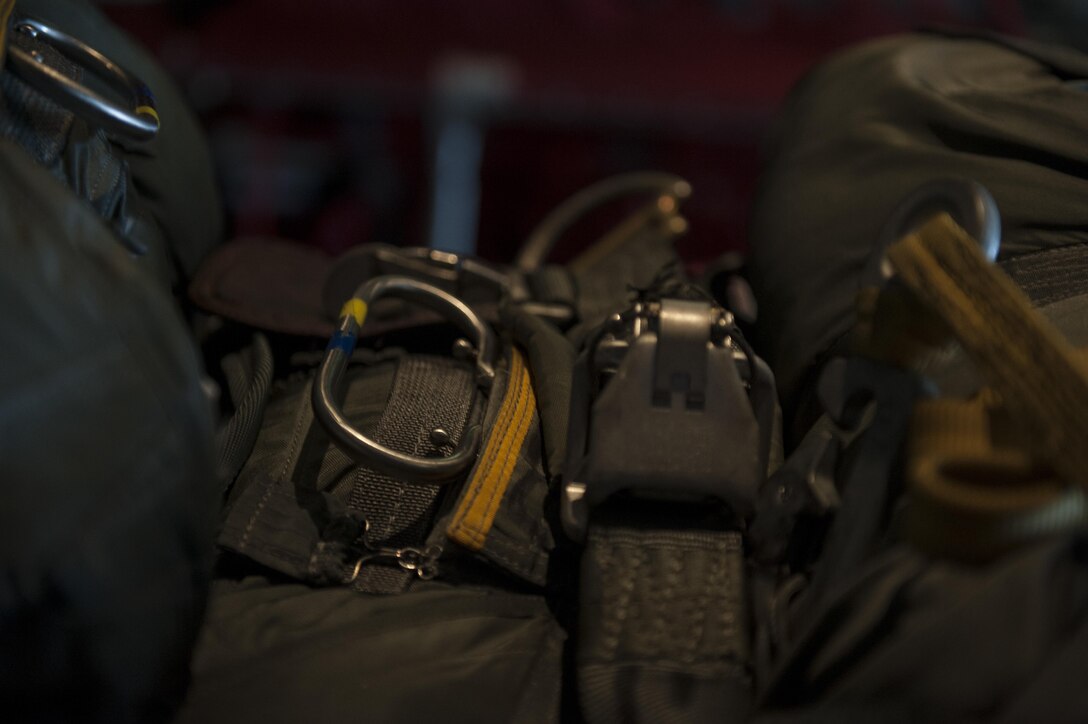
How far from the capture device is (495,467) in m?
0.46

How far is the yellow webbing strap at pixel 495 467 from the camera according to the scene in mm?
440

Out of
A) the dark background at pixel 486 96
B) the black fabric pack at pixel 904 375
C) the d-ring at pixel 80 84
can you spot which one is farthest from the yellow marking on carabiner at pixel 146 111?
the dark background at pixel 486 96

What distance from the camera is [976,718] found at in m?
0.29

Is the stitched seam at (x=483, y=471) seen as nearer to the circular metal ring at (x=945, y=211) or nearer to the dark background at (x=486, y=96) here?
the circular metal ring at (x=945, y=211)

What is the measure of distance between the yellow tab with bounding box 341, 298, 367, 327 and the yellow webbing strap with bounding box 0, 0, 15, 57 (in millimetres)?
200

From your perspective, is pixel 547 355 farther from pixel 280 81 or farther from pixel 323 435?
pixel 280 81

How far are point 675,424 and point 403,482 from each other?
0.16 m

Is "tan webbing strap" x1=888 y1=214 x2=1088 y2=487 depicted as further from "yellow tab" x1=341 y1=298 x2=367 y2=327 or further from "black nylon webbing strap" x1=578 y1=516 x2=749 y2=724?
"yellow tab" x1=341 y1=298 x2=367 y2=327

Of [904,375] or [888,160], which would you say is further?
[888,160]

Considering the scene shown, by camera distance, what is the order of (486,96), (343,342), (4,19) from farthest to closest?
(486,96)
(343,342)
(4,19)

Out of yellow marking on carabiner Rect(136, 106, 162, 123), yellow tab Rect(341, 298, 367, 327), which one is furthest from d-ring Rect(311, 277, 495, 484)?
yellow marking on carabiner Rect(136, 106, 162, 123)

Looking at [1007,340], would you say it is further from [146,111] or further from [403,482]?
[146,111]

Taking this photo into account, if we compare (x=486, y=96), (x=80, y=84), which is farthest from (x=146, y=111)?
(x=486, y=96)

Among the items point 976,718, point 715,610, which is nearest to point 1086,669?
point 976,718
